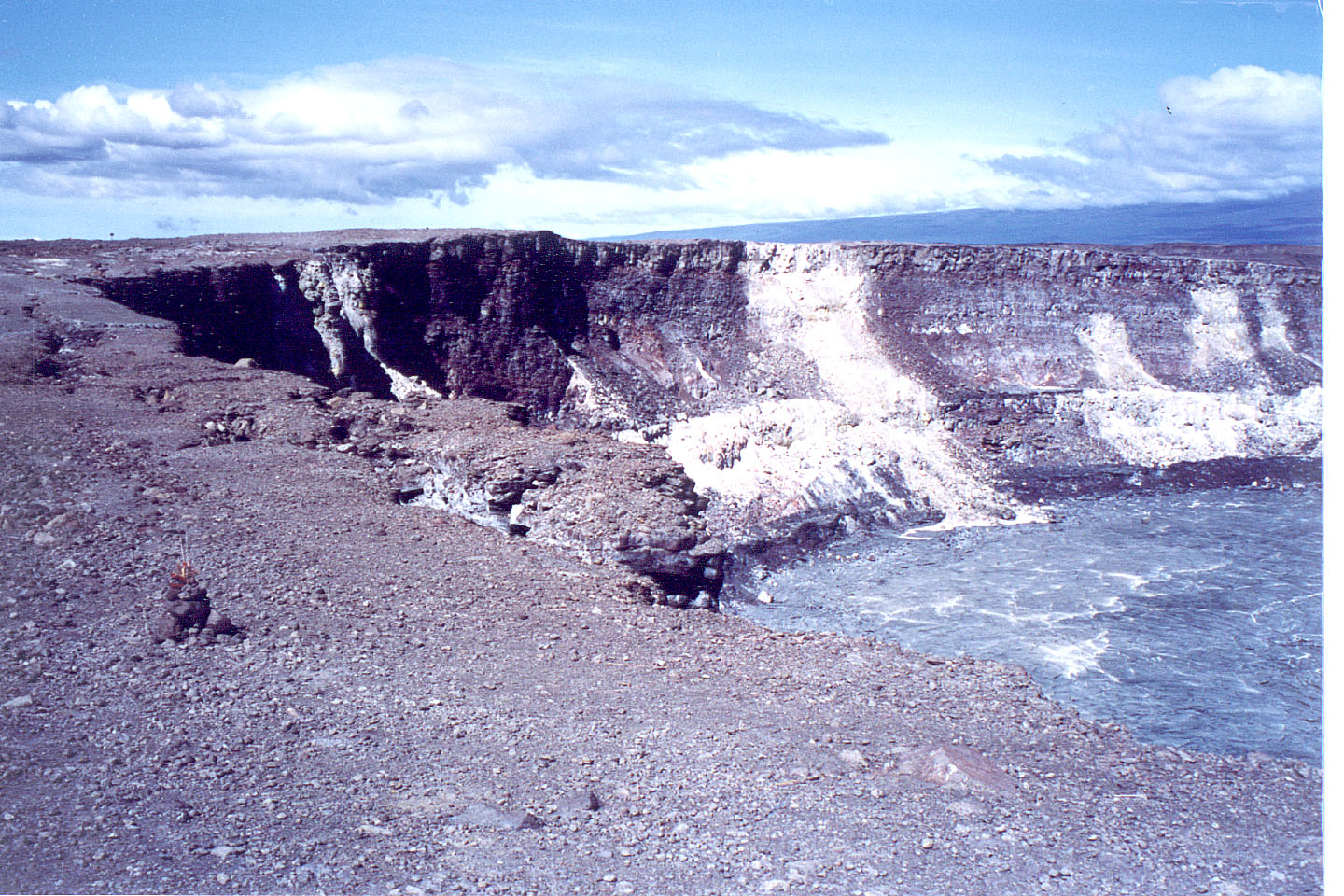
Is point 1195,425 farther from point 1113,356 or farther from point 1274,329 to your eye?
point 1274,329

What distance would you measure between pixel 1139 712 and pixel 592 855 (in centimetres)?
781

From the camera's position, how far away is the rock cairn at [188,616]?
614cm

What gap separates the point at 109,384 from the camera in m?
10.1

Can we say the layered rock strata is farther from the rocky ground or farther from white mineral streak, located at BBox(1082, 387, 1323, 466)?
the rocky ground

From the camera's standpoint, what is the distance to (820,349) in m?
22.5

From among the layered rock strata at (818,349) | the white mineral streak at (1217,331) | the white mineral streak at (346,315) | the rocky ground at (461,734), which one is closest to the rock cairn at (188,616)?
the rocky ground at (461,734)

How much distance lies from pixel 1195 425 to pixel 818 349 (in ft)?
31.6

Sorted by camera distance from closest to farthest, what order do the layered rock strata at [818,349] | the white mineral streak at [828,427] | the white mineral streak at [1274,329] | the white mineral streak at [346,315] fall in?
the white mineral streak at [346,315]
the layered rock strata at [818,349]
the white mineral streak at [828,427]
the white mineral streak at [1274,329]

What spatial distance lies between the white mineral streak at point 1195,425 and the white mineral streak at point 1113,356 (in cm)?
62

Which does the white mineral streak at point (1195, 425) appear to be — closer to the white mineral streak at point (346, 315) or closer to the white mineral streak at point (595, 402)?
the white mineral streak at point (595, 402)

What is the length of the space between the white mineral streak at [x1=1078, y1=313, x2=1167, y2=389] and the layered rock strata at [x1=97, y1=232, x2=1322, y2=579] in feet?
0.25

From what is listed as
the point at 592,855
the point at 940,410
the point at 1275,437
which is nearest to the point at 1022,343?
the point at 940,410

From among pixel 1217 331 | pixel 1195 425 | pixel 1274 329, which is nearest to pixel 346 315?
pixel 1195 425

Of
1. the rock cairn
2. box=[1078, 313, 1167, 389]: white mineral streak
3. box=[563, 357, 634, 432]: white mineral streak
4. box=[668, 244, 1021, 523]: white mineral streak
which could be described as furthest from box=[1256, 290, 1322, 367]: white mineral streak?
the rock cairn
